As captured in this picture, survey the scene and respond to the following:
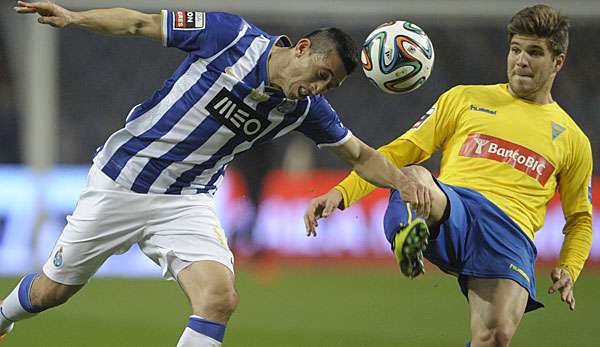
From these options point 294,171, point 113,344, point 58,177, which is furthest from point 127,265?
point 113,344

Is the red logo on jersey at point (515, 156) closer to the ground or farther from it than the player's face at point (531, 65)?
closer to the ground

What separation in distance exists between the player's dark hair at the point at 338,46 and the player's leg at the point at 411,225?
61 centimetres

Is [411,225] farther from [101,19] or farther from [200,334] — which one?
[101,19]

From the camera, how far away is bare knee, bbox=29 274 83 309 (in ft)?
16.1

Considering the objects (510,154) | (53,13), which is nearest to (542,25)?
(510,154)

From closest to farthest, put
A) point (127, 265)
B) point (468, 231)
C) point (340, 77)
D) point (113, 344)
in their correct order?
point (340, 77), point (468, 231), point (113, 344), point (127, 265)

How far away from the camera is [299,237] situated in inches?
400

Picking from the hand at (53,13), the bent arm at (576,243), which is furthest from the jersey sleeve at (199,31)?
the bent arm at (576,243)

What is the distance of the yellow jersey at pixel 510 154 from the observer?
5023mm

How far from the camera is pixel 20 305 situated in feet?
16.5

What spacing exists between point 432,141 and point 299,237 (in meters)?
5.06

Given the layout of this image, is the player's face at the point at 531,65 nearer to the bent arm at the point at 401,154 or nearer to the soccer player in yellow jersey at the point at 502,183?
the soccer player in yellow jersey at the point at 502,183

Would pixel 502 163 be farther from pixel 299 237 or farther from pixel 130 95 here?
pixel 130 95

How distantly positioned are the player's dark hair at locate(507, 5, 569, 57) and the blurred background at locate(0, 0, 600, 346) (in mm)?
3367
